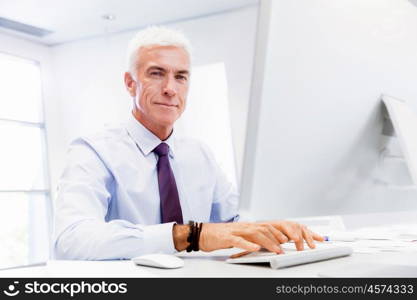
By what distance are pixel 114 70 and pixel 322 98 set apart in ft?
17.9

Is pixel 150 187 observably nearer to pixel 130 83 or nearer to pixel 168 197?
pixel 168 197

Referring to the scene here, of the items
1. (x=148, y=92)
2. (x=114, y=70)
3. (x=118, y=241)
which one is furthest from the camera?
(x=114, y=70)

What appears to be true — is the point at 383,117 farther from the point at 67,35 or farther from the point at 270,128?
the point at 67,35

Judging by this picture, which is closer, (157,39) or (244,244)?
(244,244)

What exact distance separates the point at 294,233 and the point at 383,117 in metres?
0.27

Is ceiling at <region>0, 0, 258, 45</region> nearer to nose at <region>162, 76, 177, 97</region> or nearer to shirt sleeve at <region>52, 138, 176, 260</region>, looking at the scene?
nose at <region>162, 76, 177, 97</region>

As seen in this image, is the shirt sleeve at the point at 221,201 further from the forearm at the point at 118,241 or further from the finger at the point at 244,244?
the finger at the point at 244,244

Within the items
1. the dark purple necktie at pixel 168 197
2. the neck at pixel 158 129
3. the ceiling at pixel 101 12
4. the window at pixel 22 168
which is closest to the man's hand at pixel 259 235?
the dark purple necktie at pixel 168 197

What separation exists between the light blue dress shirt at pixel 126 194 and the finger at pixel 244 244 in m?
0.17

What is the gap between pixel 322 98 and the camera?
28.3 inches

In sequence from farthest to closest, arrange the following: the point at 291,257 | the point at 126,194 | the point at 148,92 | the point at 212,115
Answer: the point at 212,115, the point at 148,92, the point at 126,194, the point at 291,257

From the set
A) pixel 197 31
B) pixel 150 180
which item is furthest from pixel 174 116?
pixel 197 31

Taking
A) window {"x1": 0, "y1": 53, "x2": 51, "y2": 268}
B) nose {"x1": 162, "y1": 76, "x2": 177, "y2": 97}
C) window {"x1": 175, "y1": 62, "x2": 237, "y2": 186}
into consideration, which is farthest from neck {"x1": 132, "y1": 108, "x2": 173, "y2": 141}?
window {"x1": 0, "y1": 53, "x2": 51, "y2": 268}

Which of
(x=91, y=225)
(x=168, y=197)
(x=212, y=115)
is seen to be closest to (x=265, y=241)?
(x=91, y=225)
